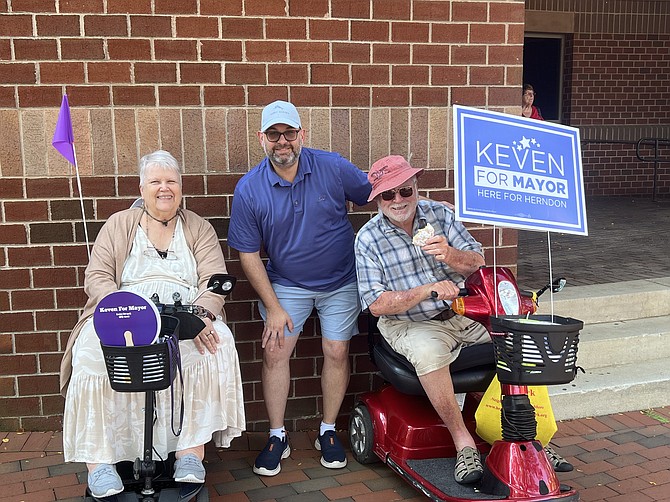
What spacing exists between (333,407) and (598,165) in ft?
26.5

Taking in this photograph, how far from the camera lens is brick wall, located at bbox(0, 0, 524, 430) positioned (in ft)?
12.7

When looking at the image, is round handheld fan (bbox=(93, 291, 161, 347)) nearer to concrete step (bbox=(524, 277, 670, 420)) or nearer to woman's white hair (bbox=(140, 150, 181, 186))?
woman's white hair (bbox=(140, 150, 181, 186))

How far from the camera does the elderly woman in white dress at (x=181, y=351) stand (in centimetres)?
326

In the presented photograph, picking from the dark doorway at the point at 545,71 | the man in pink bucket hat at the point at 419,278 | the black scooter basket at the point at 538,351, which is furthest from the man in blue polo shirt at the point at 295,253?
the dark doorway at the point at 545,71

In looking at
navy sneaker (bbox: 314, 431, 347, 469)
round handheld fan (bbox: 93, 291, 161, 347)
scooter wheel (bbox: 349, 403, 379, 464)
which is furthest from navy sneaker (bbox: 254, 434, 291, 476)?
round handheld fan (bbox: 93, 291, 161, 347)

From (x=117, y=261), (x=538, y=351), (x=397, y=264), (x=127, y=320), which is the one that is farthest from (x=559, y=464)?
(x=117, y=261)

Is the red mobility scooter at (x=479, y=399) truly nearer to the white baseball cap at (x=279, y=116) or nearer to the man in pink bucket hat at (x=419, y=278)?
the man in pink bucket hat at (x=419, y=278)

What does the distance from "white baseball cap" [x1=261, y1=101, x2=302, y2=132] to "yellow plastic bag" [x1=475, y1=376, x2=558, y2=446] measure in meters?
1.54

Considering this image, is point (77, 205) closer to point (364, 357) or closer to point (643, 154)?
point (364, 357)

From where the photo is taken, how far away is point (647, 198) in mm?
10875

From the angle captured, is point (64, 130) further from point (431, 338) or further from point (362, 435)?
point (362, 435)

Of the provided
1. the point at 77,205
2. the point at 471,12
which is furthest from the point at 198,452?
the point at 471,12

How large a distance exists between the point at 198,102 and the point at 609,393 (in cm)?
291

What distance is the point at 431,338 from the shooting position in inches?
136
